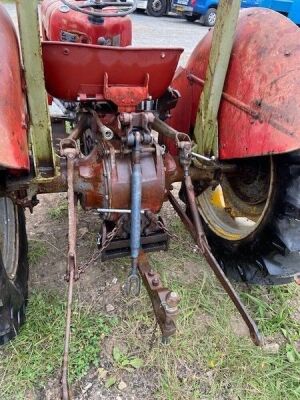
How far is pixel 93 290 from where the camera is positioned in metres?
2.01

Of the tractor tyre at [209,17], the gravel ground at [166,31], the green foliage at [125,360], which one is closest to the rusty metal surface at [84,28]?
the green foliage at [125,360]

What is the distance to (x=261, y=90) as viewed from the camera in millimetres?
1519

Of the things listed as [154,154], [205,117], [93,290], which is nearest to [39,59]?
[154,154]

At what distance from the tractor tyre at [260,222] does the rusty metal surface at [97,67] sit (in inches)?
20.8

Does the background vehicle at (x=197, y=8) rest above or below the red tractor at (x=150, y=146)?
below

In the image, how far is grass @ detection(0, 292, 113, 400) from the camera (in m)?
1.58

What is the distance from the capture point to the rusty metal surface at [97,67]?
1486mm

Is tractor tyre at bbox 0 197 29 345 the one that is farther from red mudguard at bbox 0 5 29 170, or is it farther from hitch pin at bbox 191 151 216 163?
hitch pin at bbox 191 151 216 163

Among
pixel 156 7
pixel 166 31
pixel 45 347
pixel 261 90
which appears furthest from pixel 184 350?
pixel 156 7

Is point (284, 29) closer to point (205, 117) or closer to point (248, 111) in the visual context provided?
point (248, 111)

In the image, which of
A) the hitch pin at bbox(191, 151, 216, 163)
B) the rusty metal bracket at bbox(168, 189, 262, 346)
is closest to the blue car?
the hitch pin at bbox(191, 151, 216, 163)

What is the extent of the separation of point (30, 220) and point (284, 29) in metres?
1.70

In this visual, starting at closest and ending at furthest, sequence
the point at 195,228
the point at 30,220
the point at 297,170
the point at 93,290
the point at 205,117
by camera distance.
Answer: the point at 297,170, the point at 195,228, the point at 205,117, the point at 93,290, the point at 30,220

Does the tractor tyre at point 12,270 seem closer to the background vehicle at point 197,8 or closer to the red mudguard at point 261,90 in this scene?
the red mudguard at point 261,90
